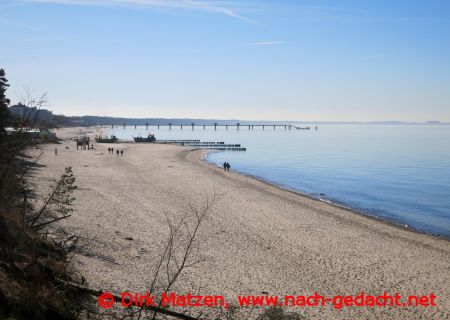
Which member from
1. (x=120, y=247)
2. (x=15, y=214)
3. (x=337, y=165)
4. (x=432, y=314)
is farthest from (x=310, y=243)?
(x=337, y=165)

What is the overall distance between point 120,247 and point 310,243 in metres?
8.70

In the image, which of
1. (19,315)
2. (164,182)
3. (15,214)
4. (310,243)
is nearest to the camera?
(19,315)

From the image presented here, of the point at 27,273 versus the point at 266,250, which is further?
the point at 266,250

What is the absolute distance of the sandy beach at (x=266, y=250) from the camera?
13180 mm

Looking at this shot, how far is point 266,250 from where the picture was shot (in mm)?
17891

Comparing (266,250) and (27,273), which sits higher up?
(27,273)

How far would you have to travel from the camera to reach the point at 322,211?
27875 mm

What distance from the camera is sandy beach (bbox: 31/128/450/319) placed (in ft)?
43.2

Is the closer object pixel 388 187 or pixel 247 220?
pixel 247 220

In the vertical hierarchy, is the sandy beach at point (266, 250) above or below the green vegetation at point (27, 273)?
below

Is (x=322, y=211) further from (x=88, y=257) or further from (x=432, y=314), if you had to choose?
(x=88, y=257)

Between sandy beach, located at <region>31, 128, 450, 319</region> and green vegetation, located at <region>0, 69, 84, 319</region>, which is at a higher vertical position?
green vegetation, located at <region>0, 69, 84, 319</region>

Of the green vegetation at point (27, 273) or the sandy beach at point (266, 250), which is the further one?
the sandy beach at point (266, 250)

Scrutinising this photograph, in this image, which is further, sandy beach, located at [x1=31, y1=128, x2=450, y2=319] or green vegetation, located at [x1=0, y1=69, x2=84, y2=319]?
sandy beach, located at [x1=31, y1=128, x2=450, y2=319]
